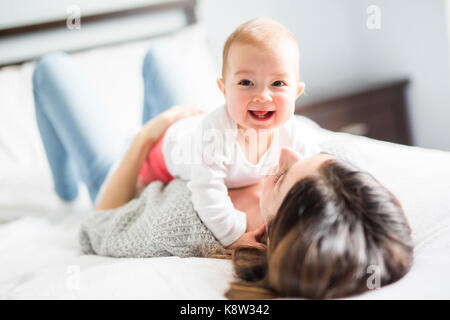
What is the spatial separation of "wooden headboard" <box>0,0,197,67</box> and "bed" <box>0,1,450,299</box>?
16 millimetres

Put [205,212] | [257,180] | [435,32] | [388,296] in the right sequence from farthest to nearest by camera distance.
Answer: [435,32] → [257,180] → [205,212] → [388,296]

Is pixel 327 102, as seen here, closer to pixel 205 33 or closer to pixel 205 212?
pixel 205 33

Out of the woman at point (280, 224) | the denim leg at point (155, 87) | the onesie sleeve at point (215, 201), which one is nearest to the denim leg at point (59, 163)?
the woman at point (280, 224)

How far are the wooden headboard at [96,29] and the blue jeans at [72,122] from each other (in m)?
0.75

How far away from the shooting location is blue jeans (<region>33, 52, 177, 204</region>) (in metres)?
1.36

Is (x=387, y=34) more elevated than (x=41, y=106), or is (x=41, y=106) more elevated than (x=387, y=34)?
(x=387, y=34)

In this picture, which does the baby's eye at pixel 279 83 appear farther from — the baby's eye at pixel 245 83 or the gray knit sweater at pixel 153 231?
the gray knit sweater at pixel 153 231

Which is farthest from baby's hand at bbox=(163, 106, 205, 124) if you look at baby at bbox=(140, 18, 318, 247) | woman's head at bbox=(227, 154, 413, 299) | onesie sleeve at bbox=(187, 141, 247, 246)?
woman's head at bbox=(227, 154, 413, 299)

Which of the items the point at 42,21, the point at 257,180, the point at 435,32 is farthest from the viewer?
the point at 42,21

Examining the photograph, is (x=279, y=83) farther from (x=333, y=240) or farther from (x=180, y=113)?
(x=180, y=113)

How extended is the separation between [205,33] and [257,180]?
4.34 feet
